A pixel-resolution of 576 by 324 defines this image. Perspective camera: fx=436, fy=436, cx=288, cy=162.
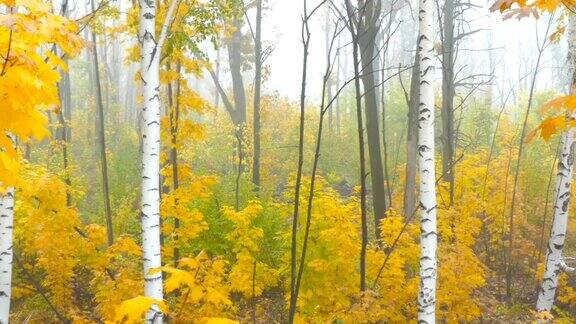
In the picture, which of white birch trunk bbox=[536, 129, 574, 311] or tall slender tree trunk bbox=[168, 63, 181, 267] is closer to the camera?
white birch trunk bbox=[536, 129, 574, 311]

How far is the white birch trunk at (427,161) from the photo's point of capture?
4.59m

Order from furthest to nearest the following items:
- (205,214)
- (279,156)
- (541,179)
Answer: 1. (279,156)
2. (541,179)
3. (205,214)

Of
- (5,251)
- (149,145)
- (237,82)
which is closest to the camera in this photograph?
(149,145)

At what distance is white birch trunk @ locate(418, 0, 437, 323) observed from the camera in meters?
4.59

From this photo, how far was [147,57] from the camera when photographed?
436 centimetres

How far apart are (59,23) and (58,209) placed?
16.9 feet

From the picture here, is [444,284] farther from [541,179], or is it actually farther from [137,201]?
[137,201]

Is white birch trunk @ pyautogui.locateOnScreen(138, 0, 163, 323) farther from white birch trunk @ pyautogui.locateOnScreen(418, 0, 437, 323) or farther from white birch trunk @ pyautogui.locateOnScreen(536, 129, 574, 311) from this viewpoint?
white birch trunk @ pyautogui.locateOnScreen(536, 129, 574, 311)

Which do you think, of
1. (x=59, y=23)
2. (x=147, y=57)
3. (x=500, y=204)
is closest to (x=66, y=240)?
(x=147, y=57)

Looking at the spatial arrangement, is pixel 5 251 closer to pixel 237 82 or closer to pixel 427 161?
pixel 427 161

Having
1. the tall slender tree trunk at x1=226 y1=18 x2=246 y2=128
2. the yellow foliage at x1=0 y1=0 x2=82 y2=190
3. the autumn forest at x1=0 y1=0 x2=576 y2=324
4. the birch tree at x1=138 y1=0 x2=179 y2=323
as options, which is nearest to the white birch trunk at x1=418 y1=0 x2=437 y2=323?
the autumn forest at x1=0 y1=0 x2=576 y2=324

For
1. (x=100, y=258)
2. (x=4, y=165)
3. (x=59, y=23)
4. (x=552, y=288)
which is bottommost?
(x=552, y=288)

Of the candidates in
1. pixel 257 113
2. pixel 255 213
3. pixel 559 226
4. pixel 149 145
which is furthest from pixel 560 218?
pixel 257 113

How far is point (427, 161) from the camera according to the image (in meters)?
4.60
